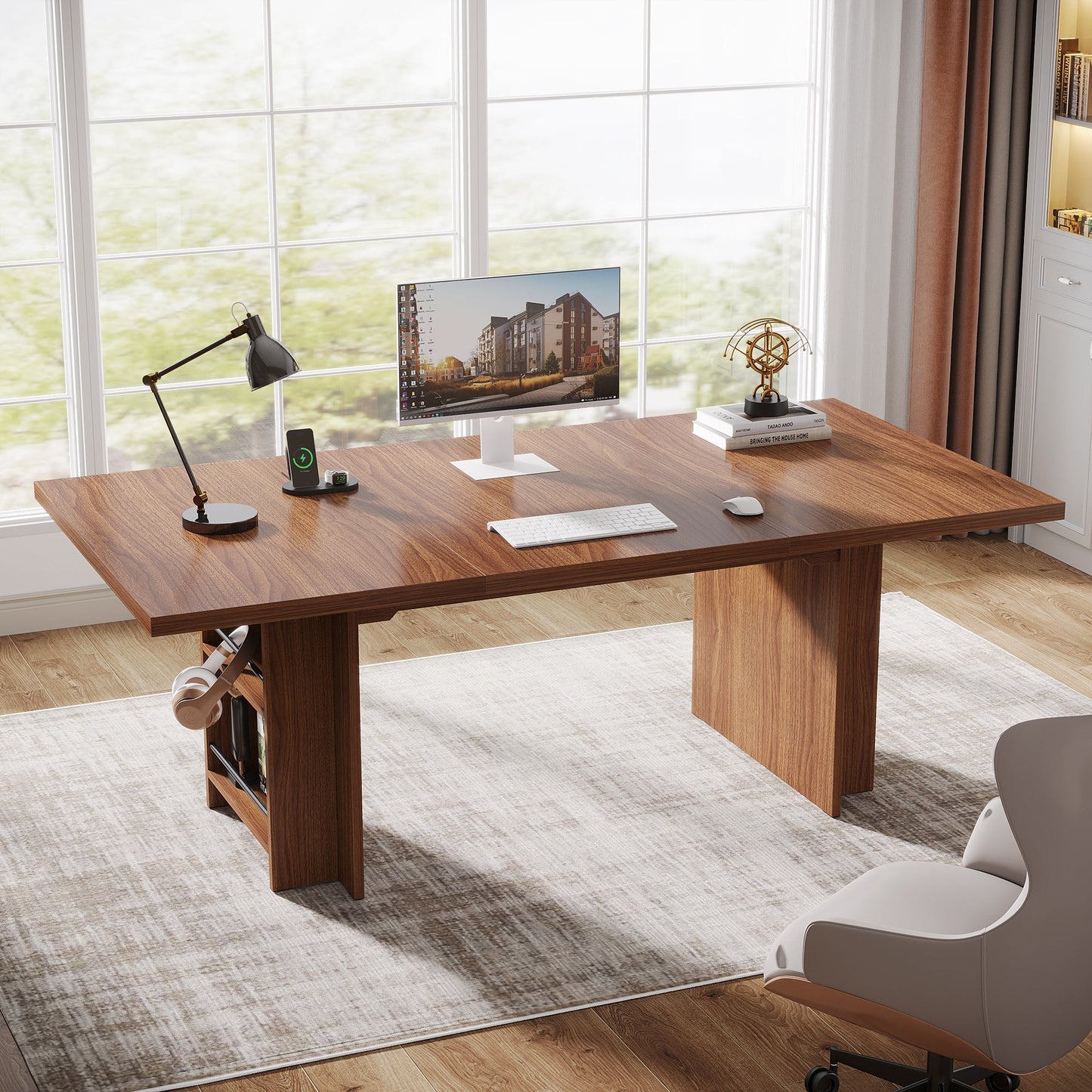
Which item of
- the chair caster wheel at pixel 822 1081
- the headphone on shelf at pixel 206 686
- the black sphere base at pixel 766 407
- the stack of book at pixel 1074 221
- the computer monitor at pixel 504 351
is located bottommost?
the chair caster wheel at pixel 822 1081

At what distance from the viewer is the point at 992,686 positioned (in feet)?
14.6

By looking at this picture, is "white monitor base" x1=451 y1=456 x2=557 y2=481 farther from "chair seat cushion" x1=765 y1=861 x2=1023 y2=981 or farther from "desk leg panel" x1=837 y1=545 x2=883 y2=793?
"chair seat cushion" x1=765 y1=861 x2=1023 y2=981

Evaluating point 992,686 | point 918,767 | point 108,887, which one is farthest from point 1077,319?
point 108,887

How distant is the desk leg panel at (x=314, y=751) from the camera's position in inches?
129

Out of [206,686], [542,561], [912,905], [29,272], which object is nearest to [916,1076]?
[912,905]

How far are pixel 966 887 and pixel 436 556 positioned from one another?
3.79 ft

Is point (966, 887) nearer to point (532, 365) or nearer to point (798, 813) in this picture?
point (798, 813)

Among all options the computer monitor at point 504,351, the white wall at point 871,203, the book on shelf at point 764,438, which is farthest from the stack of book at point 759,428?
the white wall at point 871,203

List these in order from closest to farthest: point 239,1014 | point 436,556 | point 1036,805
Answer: point 1036,805, point 239,1014, point 436,556

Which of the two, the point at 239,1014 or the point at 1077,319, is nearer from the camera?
the point at 239,1014

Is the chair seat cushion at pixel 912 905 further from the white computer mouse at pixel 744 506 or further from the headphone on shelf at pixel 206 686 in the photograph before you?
the headphone on shelf at pixel 206 686

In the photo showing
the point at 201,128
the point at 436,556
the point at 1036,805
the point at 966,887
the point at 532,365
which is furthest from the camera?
the point at 201,128

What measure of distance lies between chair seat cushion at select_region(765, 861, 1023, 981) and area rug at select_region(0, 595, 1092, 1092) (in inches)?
21.6

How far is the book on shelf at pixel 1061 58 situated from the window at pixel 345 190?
735 millimetres
